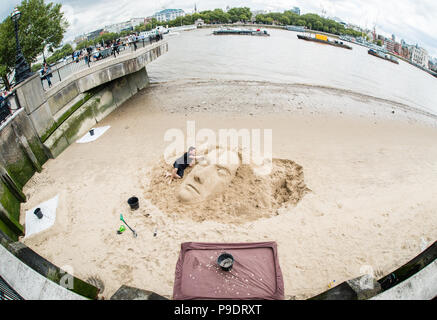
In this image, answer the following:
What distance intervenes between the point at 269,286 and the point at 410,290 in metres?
2.21

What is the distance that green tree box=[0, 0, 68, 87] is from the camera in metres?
18.2

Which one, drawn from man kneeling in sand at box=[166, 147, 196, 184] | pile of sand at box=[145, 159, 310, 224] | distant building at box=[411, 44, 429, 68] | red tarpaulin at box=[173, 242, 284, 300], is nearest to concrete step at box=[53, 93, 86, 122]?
pile of sand at box=[145, 159, 310, 224]

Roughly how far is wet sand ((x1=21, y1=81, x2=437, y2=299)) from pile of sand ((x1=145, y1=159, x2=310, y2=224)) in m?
0.28

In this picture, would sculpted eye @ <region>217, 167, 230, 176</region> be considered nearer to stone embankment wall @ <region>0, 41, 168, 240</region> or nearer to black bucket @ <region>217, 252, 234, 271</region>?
black bucket @ <region>217, 252, 234, 271</region>

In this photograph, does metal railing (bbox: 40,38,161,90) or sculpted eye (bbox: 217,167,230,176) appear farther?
metal railing (bbox: 40,38,161,90)

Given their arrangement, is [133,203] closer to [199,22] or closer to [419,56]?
[199,22]

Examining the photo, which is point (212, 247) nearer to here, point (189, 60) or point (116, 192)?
point (116, 192)

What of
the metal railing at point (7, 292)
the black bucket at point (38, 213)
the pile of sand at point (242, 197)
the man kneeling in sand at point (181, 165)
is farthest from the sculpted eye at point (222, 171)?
the metal railing at point (7, 292)

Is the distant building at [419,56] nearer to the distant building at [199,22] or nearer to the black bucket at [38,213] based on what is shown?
the distant building at [199,22]

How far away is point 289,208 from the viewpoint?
28.3ft

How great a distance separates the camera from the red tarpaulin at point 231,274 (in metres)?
4.58

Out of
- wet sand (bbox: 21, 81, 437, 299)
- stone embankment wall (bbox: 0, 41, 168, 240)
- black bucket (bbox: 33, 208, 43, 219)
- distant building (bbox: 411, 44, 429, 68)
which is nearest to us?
wet sand (bbox: 21, 81, 437, 299)

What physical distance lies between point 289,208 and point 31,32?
2439 cm

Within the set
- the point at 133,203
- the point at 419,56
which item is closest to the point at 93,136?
the point at 133,203
